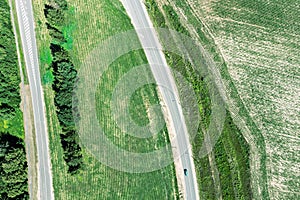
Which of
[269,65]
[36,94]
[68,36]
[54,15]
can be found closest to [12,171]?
[36,94]

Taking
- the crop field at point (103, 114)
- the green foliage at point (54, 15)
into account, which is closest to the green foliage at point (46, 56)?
the crop field at point (103, 114)

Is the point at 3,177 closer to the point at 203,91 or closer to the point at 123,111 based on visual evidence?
the point at 123,111

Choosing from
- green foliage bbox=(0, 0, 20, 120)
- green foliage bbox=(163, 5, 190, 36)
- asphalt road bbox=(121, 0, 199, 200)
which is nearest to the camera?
green foliage bbox=(0, 0, 20, 120)

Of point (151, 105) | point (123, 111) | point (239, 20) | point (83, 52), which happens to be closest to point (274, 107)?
point (239, 20)

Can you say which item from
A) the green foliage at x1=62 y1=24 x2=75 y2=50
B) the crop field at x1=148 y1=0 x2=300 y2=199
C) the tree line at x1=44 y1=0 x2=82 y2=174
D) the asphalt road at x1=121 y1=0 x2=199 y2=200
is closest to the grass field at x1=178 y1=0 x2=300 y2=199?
the crop field at x1=148 y1=0 x2=300 y2=199

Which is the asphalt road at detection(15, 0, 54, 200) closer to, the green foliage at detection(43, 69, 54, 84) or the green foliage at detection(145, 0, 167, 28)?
the green foliage at detection(43, 69, 54, 84)
